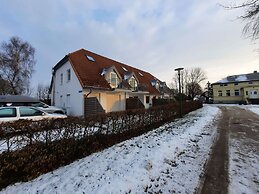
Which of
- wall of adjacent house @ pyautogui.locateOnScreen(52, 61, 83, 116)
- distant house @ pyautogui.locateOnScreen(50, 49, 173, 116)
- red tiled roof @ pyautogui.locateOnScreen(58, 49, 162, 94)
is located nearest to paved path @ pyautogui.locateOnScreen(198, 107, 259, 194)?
distant house @ pyautogui.locateOnScreen(50, 49, 173, 116)

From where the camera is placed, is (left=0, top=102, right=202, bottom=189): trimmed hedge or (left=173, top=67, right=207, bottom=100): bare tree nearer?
(left=0, top=102, right=202, bottom=189): trimmed hedge

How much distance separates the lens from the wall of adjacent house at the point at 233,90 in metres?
52.4

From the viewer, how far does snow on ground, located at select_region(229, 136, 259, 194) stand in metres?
3.96

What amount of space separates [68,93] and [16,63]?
64.8ft

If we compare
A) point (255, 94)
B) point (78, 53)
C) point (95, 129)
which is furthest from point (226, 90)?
point (95, 129)

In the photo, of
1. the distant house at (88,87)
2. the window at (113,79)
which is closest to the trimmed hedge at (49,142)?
the distant house at (88,87)

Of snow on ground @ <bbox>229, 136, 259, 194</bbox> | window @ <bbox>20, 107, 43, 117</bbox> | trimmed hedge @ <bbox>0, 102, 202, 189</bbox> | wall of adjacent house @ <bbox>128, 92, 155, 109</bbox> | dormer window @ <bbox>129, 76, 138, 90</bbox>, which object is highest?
dormer window @ <bbox>129, 76, 138, 90</bbox>

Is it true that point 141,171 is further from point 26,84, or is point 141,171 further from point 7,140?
point 26,84

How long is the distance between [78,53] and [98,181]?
65.1ft

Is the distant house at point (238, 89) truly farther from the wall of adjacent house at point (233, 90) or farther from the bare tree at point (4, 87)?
the bare tree at point (4, 87)

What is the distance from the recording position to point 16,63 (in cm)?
3325

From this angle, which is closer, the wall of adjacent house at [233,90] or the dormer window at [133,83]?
the dormer window at [133,83]

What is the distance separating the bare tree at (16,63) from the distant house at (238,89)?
173 feet

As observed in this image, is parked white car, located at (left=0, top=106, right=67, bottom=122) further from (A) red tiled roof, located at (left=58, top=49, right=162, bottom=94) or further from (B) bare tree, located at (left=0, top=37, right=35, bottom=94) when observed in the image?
(B) bare tree, located at (left=0, top=37, right=35, bottom=94)
